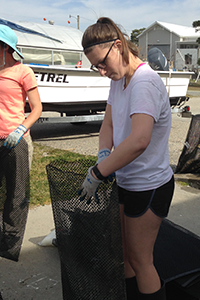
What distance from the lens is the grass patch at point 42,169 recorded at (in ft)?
13.5

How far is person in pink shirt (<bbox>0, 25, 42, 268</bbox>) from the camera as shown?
254 cm

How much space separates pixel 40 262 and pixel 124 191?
1480 millimetres

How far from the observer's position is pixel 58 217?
1.87 m

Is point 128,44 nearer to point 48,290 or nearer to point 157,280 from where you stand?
point 157,280

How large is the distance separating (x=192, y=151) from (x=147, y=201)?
11.6 ft

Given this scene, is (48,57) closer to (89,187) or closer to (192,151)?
(192,151)

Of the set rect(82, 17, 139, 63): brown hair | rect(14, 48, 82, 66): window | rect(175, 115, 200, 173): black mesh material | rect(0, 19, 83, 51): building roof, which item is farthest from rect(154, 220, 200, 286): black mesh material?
rect(0, 19, 83, 51): building roof

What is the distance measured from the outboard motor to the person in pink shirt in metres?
6.50

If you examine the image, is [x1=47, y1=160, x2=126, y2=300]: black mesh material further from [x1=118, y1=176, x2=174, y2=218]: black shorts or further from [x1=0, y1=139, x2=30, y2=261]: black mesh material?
[x1=0, y1=139, x2=30, y2=261]: black mesh material

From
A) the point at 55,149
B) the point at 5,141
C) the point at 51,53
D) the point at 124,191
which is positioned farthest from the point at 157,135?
the point at 51,53

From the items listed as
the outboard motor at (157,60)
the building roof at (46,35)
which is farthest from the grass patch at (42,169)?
the building roof at (46,35)

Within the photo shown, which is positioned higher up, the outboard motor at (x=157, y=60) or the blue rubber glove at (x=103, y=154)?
the blue rubber glove at (x=103, y=154)

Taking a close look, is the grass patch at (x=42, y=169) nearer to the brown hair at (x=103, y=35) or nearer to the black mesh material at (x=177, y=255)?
the black mesh material at (x=177, y=255)

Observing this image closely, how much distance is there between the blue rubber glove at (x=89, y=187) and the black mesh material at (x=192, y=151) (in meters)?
3.57
